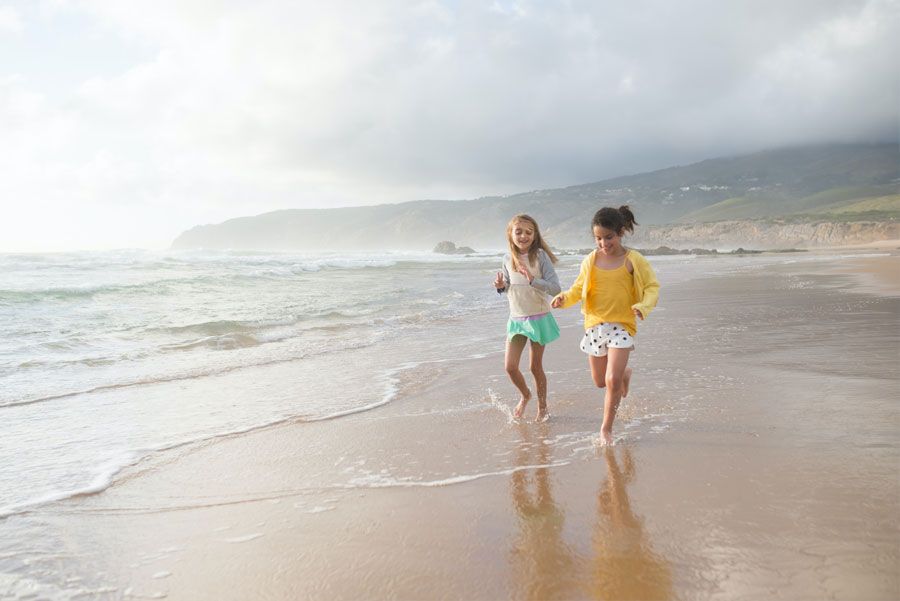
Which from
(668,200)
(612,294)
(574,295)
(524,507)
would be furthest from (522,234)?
(668,200)

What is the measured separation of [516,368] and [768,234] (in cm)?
7912

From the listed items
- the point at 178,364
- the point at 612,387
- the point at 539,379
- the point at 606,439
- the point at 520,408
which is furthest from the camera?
the point at 178,364

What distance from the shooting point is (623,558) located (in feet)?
8.25

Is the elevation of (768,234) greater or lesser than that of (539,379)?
greater

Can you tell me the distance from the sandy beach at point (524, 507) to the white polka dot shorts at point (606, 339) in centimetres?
59

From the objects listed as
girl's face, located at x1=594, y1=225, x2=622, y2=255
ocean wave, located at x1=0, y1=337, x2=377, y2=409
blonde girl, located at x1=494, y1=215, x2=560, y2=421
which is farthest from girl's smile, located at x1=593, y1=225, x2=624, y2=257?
ocean wave, located at x1=0, y1=337, x2=377, y2=409

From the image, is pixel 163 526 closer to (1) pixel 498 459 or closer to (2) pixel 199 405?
(1) pixel 498 459

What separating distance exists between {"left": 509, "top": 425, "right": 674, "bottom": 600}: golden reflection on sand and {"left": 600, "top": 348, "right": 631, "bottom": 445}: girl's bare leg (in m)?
0.72

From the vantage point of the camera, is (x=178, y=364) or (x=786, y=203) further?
(x=786, y=203)

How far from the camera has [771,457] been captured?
11.9 ft

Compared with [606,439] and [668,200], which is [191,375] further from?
[668,200]

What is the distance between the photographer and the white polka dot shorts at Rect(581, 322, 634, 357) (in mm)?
4500

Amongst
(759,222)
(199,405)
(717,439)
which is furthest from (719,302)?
(759,222)

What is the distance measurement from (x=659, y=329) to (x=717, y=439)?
547 cm
